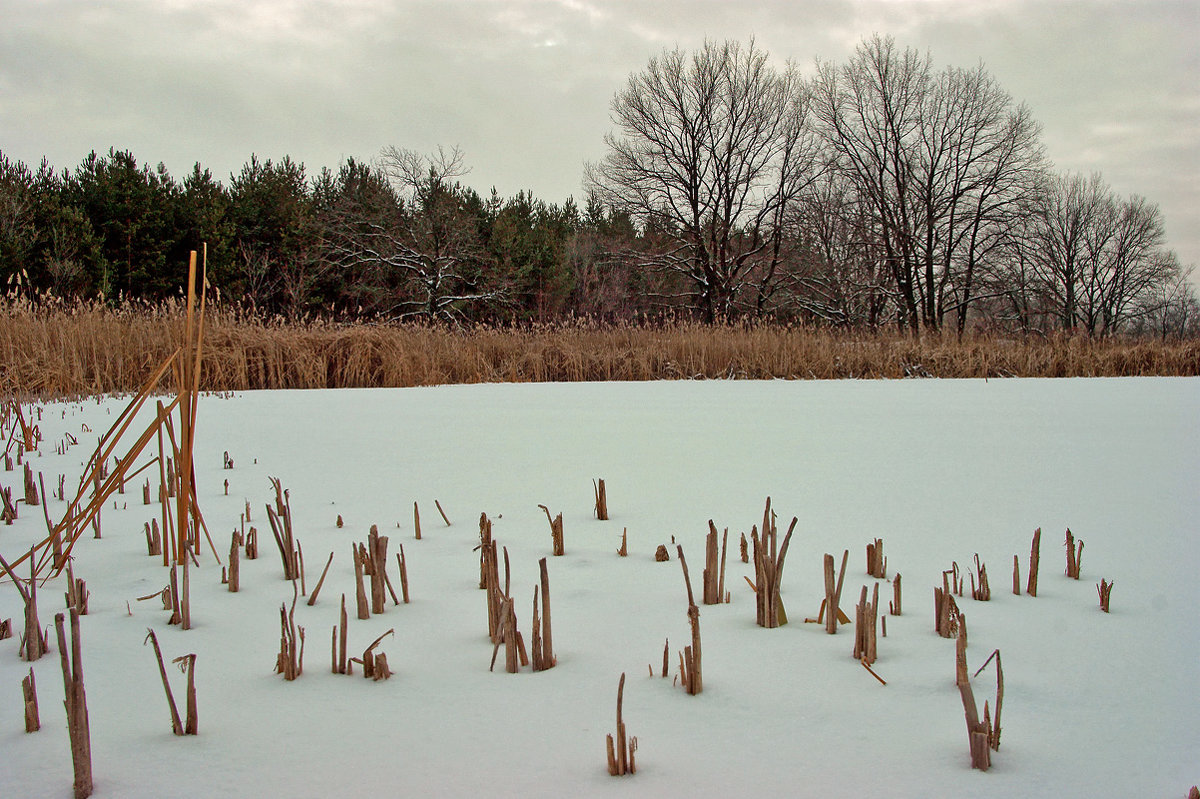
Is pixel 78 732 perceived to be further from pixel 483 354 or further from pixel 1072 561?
pixel 483 354

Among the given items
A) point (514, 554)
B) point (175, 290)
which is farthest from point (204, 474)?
point (175, 290)

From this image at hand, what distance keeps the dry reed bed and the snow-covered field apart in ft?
16.7

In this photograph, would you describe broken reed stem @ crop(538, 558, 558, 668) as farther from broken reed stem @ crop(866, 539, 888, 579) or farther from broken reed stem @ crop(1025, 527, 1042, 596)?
broken reed stem @ crop(1025, 527, 1042, 596)

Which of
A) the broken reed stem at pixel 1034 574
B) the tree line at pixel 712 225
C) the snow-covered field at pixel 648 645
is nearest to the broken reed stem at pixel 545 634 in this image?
the snow-covered field at pixel 648 645

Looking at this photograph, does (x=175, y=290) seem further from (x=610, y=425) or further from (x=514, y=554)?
(x=514, y=554)

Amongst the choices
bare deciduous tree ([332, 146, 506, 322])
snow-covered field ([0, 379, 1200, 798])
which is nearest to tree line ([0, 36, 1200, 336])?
bare deciduous tree ([332, 146, 506, 322])

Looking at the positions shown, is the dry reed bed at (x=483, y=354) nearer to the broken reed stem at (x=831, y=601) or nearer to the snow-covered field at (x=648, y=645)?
the snow-covered field at (x=648, y=645)

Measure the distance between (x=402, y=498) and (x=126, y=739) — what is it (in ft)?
4.78

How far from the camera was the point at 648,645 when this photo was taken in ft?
4.06

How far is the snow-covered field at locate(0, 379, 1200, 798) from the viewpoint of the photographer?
853 mm

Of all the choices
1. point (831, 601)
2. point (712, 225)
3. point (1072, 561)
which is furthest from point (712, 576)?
point (712, 225)

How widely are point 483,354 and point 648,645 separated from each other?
363 inches

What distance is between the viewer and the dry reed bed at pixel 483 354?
716cm

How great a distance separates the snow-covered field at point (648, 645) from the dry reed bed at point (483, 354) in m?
5.10
